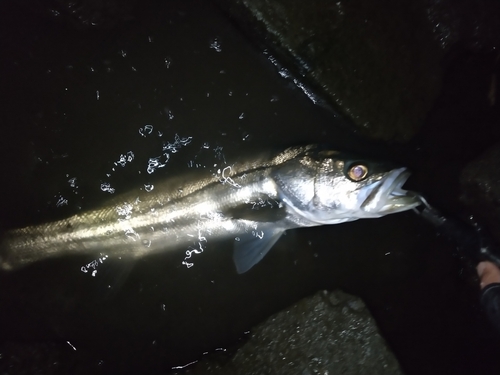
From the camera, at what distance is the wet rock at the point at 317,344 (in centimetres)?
228

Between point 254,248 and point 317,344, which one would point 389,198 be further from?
point 317,344

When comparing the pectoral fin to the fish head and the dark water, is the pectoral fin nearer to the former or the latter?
the dark water

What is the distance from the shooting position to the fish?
7.63 feet

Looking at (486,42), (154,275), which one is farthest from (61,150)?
(486,42)

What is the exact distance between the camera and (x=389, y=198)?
2064mm

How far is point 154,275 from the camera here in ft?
8.11

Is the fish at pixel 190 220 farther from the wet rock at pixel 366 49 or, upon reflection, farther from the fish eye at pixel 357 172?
the wet rock at pixel 366 49

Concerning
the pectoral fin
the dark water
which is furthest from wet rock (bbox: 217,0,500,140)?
the pectoral fin

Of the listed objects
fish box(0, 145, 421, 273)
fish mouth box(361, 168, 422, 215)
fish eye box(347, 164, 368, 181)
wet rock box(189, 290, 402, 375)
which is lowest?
wet rock box(189, 290, 402, 375)

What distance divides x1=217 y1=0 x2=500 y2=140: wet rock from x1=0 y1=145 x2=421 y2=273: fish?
0.60 m

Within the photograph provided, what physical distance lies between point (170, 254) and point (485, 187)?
2450 mm

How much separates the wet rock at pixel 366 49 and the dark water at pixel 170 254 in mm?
237

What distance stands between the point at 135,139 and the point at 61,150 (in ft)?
1.90

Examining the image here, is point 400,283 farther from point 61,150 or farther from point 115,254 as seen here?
point 61,150
